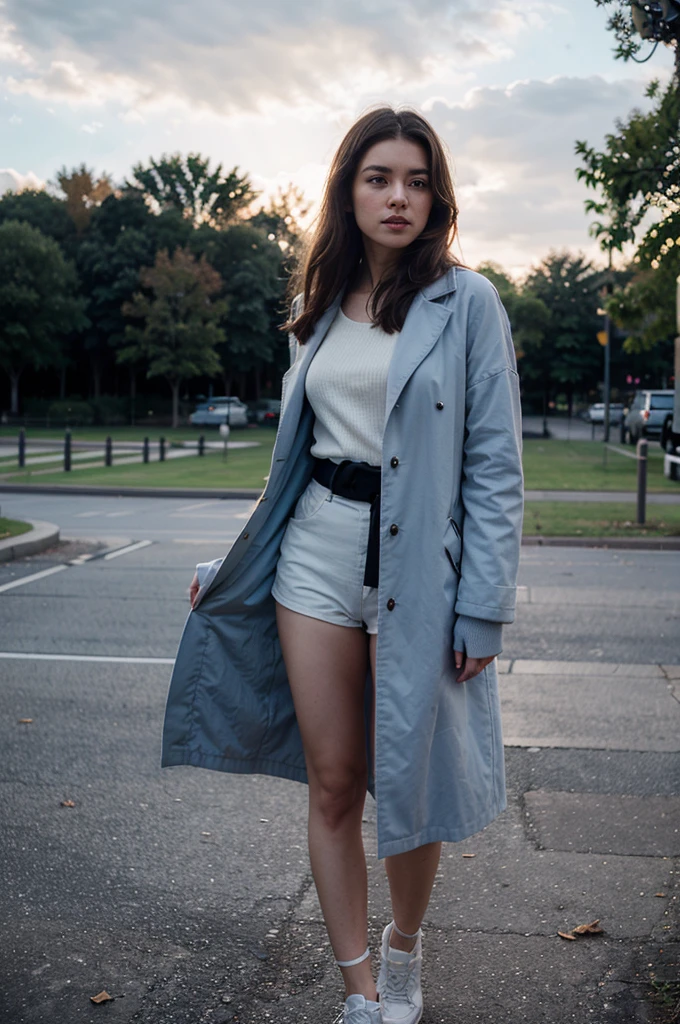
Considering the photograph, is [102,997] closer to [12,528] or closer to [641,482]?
[12,528]

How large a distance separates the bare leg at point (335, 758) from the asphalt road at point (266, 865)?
0.90ft

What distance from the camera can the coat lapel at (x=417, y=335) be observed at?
242cm

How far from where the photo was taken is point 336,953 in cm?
261

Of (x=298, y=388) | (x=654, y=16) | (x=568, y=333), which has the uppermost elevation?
(x=568, y=333)

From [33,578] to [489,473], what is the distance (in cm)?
782

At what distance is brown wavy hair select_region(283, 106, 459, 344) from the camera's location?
255 cm

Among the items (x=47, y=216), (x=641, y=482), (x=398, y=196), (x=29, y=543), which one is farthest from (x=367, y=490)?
(x=47, y=216)

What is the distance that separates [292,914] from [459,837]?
3.22 feet

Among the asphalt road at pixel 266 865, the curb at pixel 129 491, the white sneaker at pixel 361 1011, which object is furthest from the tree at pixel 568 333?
the white sneaker at pixel 361 1011

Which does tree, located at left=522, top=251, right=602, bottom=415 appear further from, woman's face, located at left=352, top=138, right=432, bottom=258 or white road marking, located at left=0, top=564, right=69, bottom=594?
woman's face, located at left=352, top=138, right=432, bottom=258

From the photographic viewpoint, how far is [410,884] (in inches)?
103

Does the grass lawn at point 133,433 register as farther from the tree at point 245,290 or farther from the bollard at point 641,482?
the bollard at point 641,482

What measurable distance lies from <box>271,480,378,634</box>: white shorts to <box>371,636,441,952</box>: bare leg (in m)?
0.14

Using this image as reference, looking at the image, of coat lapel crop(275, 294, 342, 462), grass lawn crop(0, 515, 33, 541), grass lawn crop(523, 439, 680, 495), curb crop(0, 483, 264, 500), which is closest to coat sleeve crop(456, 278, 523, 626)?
coat lapel crop(275, 294, 342, 462)
